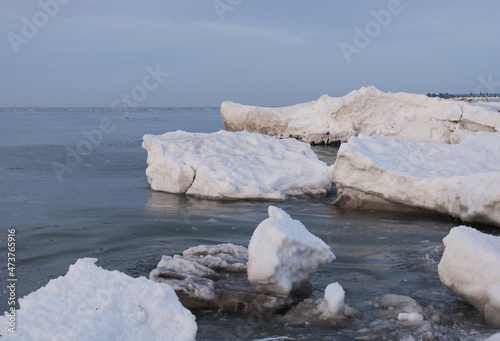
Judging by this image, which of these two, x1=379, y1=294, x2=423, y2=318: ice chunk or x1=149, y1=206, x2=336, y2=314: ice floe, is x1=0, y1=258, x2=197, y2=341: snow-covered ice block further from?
x1=379, y1=294, x2=423, y2=318: ice chunk

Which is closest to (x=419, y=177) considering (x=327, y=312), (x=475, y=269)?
(x=475, y=269)

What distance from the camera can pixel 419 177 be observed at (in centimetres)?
1015

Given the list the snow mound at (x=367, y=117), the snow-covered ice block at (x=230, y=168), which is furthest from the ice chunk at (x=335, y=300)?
the snow mound at (x=367, y=117)

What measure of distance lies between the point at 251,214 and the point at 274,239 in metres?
4.98

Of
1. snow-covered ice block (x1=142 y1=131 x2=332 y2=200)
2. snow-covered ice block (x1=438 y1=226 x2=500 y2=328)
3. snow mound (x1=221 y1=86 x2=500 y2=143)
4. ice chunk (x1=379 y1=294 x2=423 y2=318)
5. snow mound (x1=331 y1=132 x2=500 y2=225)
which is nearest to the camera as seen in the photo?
snow-covered ice block (x1=438 y1=226 x2=500 y2=328)

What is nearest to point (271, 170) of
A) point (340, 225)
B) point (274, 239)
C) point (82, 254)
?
point (340, 225)

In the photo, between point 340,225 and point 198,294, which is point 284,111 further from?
point 198,294

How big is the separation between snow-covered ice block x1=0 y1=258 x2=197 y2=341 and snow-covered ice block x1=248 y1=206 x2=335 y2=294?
165 centimetres

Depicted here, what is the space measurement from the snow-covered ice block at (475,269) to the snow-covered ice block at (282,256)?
142 centimetres

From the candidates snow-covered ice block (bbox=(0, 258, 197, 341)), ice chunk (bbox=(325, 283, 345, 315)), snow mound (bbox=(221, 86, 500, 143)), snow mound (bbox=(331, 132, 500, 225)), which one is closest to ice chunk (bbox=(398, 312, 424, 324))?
ice chunk (bbox=(325, 283, 345, 315))

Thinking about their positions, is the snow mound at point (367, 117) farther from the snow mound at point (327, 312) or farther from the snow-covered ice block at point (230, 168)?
the snow mound at point (327, 312)

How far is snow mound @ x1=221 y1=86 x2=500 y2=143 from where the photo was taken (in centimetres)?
2133

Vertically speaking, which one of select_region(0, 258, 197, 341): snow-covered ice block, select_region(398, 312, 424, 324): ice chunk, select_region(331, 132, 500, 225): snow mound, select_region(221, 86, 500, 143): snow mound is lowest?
select_region(398, 312, 424, 324): ice chunk

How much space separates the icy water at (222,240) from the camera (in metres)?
5.36
